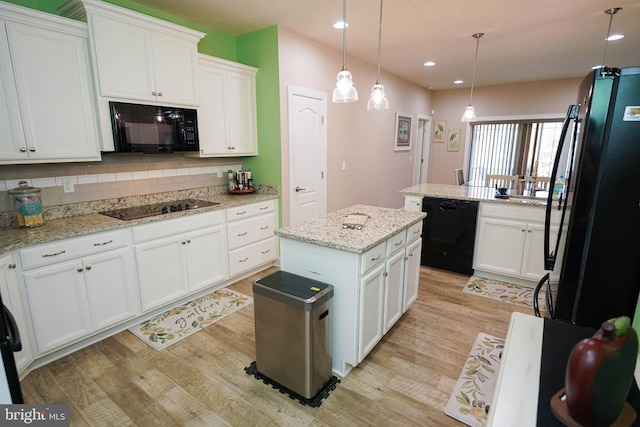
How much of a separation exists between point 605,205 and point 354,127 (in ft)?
12.0

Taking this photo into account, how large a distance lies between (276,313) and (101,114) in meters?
2.08

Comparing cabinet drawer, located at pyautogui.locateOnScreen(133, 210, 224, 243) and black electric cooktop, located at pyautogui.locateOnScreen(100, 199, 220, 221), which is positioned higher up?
black electric cooktop, located at pyautogui.locateOnScreen(100, 199, 220, 221)

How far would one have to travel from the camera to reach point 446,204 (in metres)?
3.66

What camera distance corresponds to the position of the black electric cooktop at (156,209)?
8.95 feet

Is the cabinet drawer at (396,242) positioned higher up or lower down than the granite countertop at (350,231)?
lower down

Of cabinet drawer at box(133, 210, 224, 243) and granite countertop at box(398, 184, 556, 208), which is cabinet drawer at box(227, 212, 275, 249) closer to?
cabinet drawer at box(133, 210, 224, 243)

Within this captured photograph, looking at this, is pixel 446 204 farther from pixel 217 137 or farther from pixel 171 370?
pixel 171 370

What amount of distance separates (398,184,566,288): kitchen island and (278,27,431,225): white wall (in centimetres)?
139

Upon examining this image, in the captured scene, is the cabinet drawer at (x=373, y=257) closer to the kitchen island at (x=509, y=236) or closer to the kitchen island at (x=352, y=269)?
the kitchen island at (x=352, y=269)

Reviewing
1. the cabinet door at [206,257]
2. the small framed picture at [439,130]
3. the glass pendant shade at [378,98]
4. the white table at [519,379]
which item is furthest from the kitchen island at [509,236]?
the small framed picture at [439,130]

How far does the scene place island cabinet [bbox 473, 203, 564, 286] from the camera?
3242 mm

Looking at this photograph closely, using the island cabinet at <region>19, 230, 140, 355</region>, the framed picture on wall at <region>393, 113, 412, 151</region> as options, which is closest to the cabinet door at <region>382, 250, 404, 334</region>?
the island cabinet at <region>19, 230, 140, 355</region>

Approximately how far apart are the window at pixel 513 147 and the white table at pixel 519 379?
238 inches

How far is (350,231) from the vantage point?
2.19m
